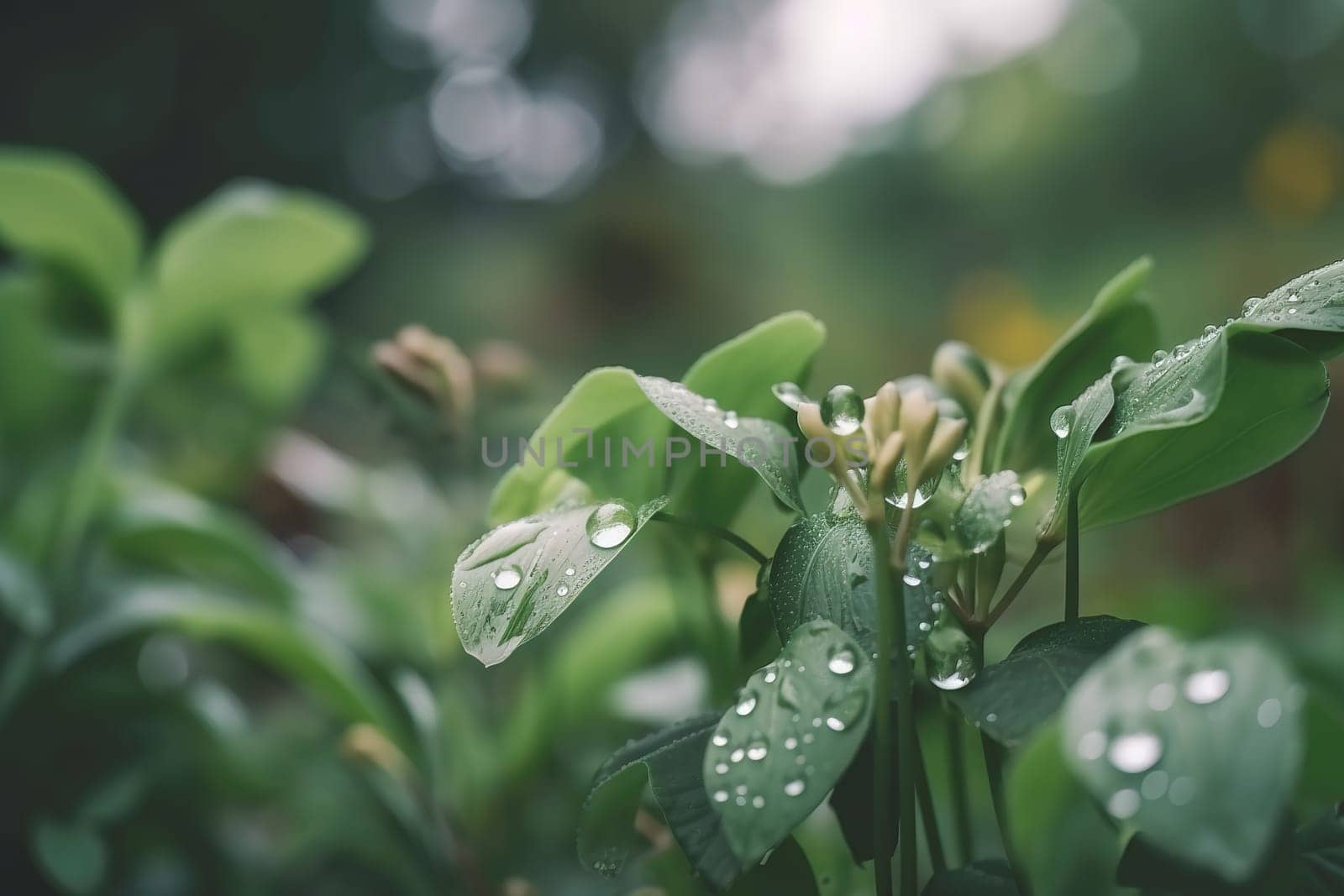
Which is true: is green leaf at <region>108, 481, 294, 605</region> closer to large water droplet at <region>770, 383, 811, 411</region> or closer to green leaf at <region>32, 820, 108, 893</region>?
green leaf at <region>32, 820, 108, 893</region>

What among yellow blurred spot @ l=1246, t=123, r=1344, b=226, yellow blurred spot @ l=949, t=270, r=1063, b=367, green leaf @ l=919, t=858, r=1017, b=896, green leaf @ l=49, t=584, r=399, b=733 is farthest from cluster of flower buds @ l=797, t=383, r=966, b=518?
yellow blurred spot @ l=1246, t=123, r=1344, b=226

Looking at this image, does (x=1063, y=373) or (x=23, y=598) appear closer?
(x=1063, y=373)

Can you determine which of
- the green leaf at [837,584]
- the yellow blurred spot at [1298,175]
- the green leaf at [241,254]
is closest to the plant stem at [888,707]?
the green leaf at [837,584]

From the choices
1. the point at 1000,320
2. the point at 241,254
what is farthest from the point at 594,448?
the point at 1000,320

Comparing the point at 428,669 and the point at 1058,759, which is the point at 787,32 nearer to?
the point at 428,669

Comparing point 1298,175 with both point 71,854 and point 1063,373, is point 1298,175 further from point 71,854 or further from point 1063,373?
point 71,854

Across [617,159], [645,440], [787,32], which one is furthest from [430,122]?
[645,440]
